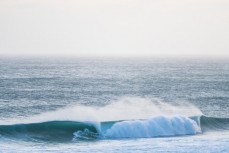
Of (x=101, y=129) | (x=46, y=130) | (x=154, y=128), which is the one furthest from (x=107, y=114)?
(x=154, y=128)

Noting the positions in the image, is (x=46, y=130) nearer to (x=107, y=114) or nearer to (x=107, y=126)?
(x=107, y=126)

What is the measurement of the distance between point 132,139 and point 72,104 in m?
20.3

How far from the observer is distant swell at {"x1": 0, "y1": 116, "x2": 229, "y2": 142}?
28.4 m

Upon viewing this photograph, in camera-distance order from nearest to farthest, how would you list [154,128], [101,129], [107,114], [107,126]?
[154,128] → [101,129] → [107,126] → [107,114]

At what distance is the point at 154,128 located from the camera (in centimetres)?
2916

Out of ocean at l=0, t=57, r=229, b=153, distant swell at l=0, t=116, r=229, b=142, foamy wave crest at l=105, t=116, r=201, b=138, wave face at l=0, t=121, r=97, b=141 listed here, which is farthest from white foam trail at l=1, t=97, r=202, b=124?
foamy wave crest at l=105, t=116, r=201, b=138

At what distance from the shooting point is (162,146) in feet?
79.1

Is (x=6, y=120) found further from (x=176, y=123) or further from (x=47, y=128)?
(x=176, y=123)

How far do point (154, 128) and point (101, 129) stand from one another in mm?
3386

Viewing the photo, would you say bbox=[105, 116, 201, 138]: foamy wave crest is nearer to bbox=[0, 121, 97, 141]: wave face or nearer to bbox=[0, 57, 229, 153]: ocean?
bbox=[0, 57, 229, 153]: ocean

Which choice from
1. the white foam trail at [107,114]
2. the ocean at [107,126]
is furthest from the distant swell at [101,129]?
the white foam trail at [107,114]

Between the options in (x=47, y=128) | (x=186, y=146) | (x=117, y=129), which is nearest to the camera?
(x=186, y=146)

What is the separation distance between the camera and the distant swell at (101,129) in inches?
1119

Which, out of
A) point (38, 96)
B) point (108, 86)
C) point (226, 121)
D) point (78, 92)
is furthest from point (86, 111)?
point (108, 86)
